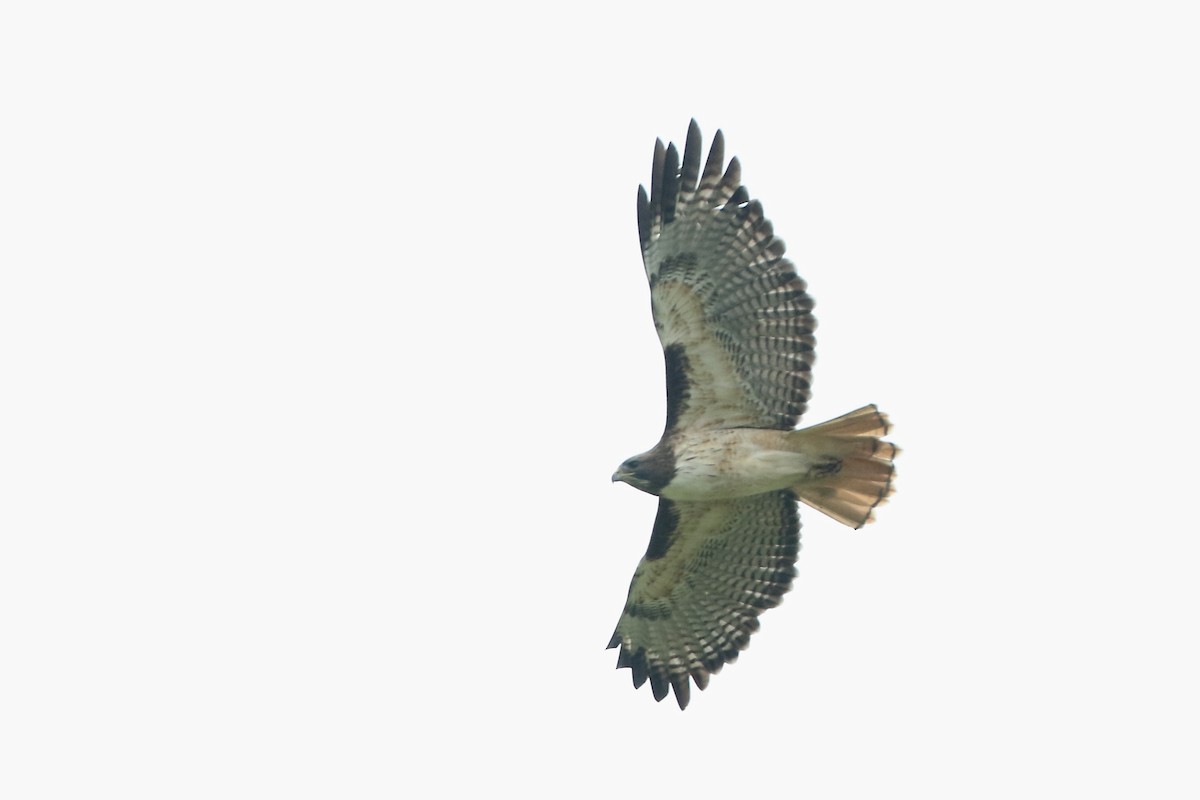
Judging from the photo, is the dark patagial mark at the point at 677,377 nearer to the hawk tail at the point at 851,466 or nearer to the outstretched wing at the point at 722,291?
the outstretched wing at the point at 722,291

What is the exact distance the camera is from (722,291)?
11789 mm

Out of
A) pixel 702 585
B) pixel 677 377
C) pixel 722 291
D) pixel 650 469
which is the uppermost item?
pixel 722 291

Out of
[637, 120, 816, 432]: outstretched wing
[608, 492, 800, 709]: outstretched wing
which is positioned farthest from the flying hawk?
[608, 492, 800, 709]: outstretched wing

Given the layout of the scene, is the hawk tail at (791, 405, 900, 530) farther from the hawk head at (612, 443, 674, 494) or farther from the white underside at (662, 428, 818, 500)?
the hawk head at (612, 443, 674, 494)

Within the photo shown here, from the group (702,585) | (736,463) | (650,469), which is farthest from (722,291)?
(702,585)

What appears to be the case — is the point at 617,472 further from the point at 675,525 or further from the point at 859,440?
the point at 859,440

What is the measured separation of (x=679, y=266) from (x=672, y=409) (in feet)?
3.08

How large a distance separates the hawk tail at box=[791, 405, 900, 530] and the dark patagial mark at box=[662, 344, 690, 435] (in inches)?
29.1

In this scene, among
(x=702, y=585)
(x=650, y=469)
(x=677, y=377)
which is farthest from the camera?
(x=702, y=585)

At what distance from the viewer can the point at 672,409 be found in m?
12.0

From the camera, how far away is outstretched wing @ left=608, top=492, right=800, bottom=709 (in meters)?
12.6

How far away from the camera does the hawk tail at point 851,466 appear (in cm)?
1176

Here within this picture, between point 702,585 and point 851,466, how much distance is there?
158cm

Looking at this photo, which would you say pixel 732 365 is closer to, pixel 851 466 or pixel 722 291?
pixel 722 291
